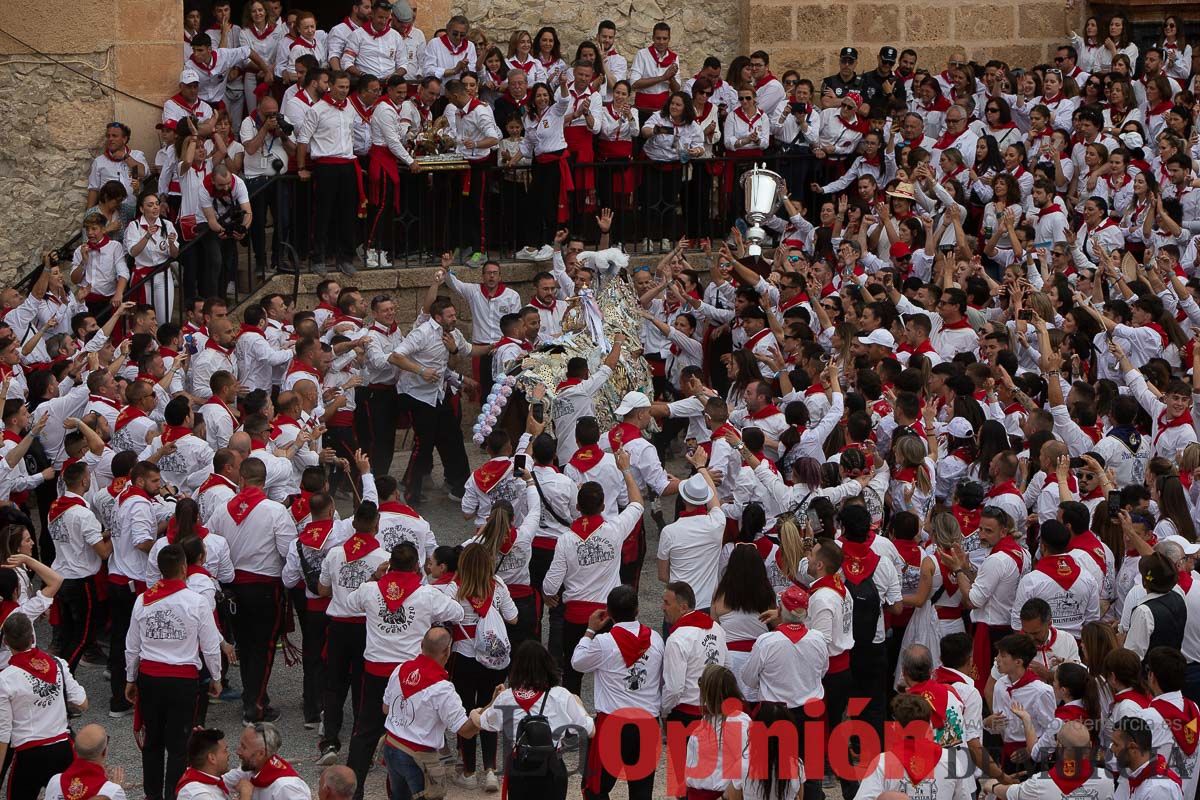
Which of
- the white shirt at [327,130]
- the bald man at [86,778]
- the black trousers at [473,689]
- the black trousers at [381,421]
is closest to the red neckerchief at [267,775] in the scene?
the bald man at [86,778]

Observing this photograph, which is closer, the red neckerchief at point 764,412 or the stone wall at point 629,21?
the red neckerchief at point 764,412

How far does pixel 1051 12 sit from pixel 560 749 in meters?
15.1

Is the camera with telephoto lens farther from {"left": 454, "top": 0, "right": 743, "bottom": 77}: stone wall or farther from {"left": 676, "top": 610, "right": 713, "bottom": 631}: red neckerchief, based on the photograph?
{"left": 676, "top": 610, "right": 713, "bottom": 631}: red neckerchief

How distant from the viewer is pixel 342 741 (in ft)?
34.5

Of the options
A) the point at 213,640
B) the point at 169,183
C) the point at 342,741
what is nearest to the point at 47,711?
the point at 213,640

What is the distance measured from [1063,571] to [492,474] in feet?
11.6

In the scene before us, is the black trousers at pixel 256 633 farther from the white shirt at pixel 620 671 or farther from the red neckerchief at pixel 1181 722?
the red neckerchief at pixel 1181 722

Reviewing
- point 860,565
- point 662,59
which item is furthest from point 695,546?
point 662,59

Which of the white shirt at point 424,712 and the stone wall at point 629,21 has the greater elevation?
the stone wall at point 629,21

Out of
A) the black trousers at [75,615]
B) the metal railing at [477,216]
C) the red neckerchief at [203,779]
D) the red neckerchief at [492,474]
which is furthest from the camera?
the metal railing at [477,216]

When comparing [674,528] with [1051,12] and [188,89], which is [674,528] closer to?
[188,89]

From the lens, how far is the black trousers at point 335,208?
15.1 meters

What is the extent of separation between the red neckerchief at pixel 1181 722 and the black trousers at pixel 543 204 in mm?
9331

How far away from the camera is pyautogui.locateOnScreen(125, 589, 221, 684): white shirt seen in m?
9.13
